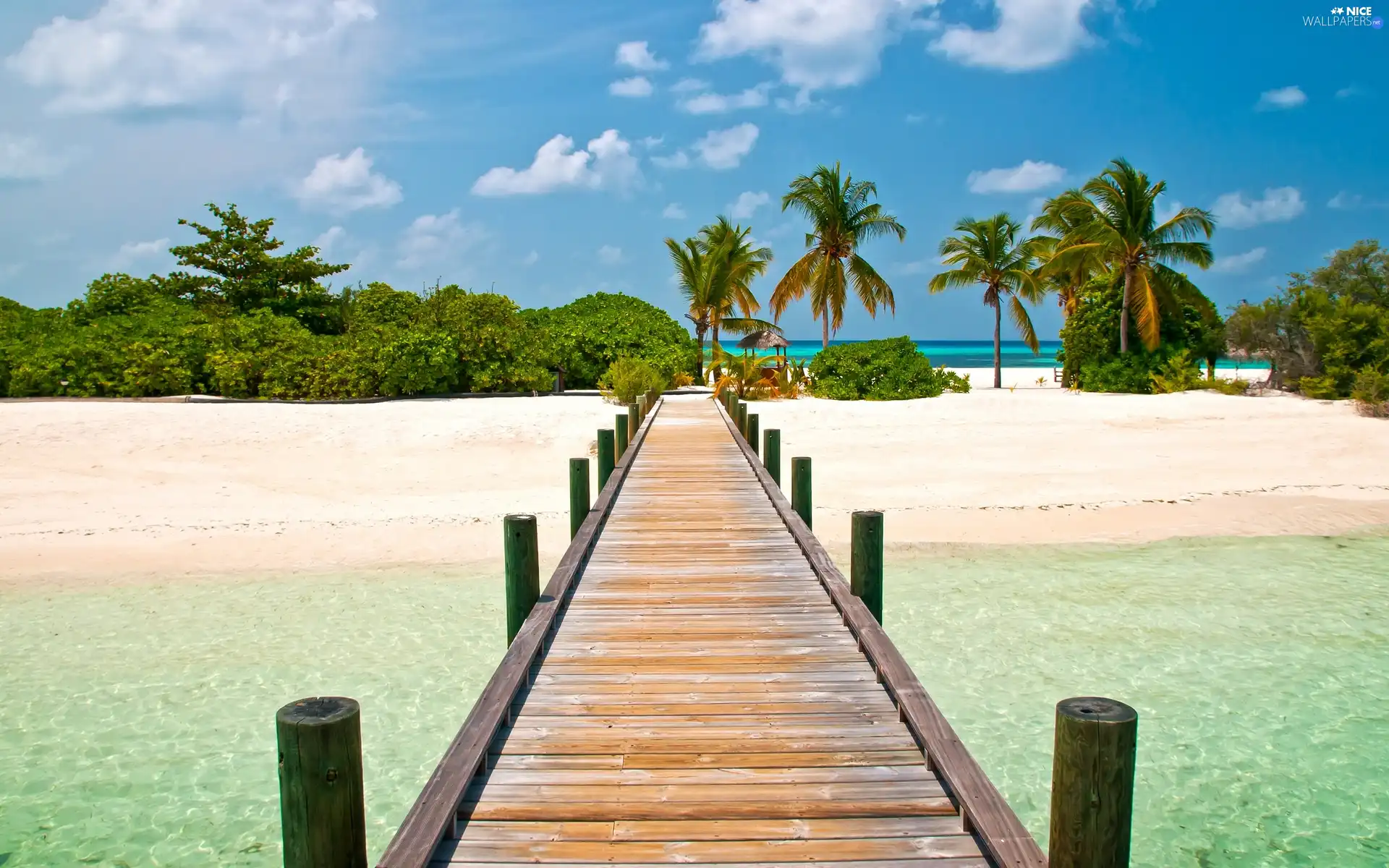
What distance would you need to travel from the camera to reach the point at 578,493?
870 cm

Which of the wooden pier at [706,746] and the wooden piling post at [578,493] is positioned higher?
the wooden piling post at [578,493]

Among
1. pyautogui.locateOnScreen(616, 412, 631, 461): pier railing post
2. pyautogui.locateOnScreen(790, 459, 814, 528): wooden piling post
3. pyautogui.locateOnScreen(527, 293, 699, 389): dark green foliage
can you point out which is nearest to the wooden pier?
pyautogui.locateOnScreen(790, 459, 814, 528): wooden piling post

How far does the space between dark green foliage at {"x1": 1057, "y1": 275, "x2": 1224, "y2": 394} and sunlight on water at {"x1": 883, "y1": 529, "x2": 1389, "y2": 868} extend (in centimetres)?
1918

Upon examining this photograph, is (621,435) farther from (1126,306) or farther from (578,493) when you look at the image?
(1126,306)

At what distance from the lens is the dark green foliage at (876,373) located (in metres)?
25.6

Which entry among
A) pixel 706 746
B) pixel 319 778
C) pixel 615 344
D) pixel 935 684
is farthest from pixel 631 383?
pixel 319 778

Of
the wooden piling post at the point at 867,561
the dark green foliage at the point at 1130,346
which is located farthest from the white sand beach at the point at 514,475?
the dark green foliage at the point at 1130,346

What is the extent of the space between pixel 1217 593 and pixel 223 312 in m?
27.5

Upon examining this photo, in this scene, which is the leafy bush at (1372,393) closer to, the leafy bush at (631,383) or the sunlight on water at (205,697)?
the leafy bush at (631,383)

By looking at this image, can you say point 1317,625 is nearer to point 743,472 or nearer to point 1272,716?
point 1272,716

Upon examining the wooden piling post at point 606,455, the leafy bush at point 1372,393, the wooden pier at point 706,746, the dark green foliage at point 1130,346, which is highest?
the dark green foliage at point 1130,346

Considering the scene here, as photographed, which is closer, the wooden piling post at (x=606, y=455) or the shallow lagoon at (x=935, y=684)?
the shallow lagoon at (x=935, y=684)

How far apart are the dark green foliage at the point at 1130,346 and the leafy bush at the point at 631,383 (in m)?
15.4

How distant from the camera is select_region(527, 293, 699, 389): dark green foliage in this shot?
2833 centimetres
